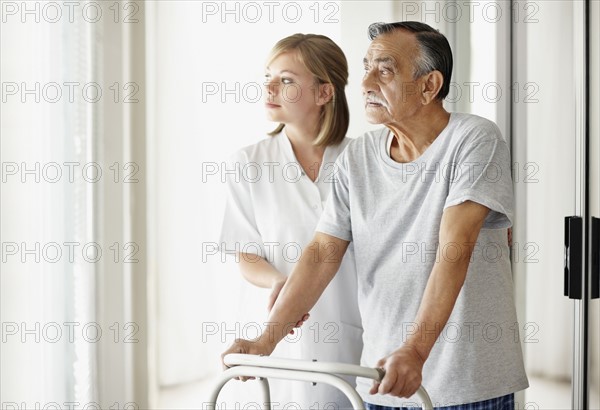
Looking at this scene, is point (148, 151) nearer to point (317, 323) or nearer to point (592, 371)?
point (317, 323)

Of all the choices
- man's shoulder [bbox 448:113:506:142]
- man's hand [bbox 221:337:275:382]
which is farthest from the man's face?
man's hand [bbox 221:337:275:382]

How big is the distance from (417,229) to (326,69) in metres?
0.46

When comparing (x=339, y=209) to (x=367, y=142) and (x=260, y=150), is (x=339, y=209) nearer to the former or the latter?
(x=367, y=142)

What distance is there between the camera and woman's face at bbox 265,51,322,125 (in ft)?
5.42

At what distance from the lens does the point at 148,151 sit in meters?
1.81

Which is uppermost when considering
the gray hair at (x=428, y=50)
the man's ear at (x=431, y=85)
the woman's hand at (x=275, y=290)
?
the gray hair at (x=428, y=50)

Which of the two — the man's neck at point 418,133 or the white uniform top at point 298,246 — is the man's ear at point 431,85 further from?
the white uniform top at point 298,246

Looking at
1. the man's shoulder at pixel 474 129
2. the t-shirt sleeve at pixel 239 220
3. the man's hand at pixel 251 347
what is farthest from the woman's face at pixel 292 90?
the man's hand at pixel 251 347

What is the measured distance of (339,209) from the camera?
1.51 m

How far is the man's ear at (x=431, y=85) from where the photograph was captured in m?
1.46

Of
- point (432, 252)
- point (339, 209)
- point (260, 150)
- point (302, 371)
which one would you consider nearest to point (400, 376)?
point (302, 371)

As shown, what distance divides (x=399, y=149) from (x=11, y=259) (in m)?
0.90

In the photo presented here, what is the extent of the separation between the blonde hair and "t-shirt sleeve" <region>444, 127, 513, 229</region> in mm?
384

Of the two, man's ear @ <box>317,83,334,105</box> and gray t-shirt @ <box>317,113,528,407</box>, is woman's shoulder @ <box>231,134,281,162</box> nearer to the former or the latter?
man's ear @ <box>317,83,334,105</box>
